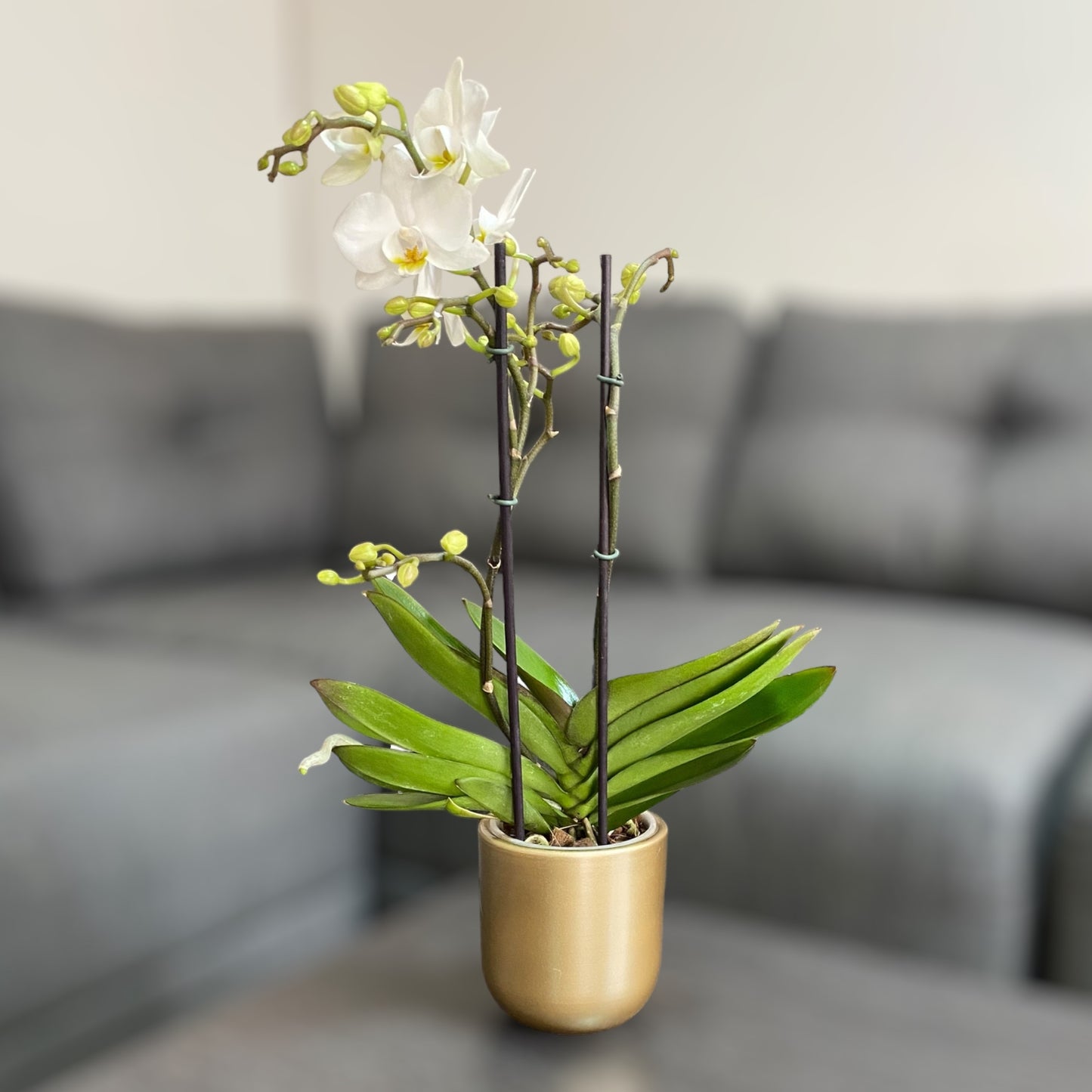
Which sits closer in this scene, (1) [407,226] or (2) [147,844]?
(1) [407,226]

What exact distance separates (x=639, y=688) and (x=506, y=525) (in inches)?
5.3

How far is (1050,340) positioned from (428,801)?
153 cm

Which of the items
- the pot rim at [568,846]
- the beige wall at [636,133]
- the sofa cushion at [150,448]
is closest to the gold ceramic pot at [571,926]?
the pot rim at [568,846]

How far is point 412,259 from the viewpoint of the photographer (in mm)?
586

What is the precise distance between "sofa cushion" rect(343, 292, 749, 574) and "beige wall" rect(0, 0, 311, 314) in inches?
30.3

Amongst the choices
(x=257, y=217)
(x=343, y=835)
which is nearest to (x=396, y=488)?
(x=343, y=835)

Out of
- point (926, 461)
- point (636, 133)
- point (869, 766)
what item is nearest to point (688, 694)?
point (869, 766)

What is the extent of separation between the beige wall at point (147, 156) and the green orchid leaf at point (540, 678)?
1.94 meters

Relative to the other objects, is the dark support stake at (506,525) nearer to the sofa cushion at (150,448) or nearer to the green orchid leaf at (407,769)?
the green orchid leaf at (407,769)

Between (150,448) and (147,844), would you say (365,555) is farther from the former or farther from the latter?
(150,448)

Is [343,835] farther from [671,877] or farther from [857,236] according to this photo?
[857,236]

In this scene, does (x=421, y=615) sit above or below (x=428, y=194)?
below

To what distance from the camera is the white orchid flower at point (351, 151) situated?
1.90 feet

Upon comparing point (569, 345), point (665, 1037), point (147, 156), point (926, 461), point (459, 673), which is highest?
point (147, 156)
